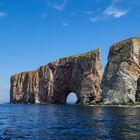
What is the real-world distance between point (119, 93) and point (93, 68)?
36.8m

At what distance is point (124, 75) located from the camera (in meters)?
138

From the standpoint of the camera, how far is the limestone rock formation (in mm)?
136625

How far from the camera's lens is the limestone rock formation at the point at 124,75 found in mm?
136625

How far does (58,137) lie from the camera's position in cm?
4331

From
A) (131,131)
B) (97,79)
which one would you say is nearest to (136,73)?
(97,79)

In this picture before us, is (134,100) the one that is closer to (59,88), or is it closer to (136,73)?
(136,73)

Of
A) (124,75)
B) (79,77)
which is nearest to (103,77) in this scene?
(124,75)

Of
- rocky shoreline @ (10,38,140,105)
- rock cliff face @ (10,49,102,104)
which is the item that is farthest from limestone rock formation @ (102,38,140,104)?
rock cliff face @ (10,49,102,104)

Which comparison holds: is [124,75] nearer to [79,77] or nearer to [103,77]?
[103,77]

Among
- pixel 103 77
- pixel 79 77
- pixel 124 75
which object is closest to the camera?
pixel 124 75

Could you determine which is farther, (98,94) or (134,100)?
(98,94)

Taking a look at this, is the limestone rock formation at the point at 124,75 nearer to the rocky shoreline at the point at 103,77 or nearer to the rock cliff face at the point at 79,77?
the rocky shoreline at the point at 103,77

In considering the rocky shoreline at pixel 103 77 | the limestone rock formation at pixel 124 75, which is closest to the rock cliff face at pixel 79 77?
the rocky shoreline at pixel 103 77

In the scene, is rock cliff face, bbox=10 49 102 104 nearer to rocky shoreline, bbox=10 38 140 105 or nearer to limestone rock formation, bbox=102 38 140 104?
rocky shoreline, bbox=10 38 140 105
